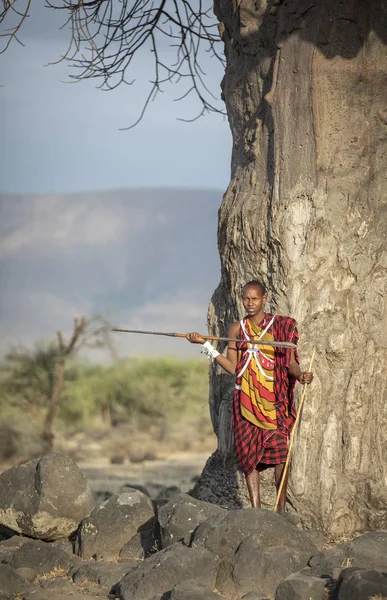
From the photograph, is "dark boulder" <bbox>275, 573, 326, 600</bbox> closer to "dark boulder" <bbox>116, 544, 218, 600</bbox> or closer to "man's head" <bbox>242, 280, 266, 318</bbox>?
"dark boulder" <bbox>116, 544, 218, 600</bbox>

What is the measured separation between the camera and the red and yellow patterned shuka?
730cm

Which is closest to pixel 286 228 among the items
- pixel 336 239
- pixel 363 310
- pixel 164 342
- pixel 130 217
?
pixel 336 239

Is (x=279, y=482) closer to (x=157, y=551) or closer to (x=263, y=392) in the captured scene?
(x=263, y=392)

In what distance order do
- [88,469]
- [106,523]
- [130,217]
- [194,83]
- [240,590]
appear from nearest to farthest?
[240,590] < [106,523] < [194,83] < [88,469] < [130,217]

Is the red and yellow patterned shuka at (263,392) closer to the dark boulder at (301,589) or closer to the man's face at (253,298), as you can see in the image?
the man's face at (253,298)

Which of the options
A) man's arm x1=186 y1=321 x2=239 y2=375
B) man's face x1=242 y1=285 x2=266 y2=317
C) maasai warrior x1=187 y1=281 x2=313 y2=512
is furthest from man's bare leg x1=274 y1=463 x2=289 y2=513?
man's face x1=242 y1=285 x2=266 y2=317

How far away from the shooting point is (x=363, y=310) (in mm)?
7625

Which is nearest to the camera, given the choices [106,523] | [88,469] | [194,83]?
[106,523]

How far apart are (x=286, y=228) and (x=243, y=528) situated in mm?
2511

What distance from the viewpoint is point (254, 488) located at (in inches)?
291

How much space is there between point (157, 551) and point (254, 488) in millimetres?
926

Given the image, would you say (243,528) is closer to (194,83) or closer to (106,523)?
(106,523)

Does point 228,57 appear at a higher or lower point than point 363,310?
higher

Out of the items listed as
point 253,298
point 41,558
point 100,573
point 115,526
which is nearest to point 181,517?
point 100,573
